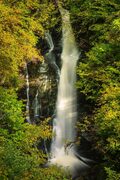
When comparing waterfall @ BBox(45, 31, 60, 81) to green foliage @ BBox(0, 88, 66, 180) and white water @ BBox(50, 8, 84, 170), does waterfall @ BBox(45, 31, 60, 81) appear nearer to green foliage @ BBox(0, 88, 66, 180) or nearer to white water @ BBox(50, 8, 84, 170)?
white water @ BBox(50, 8, 84, 170)

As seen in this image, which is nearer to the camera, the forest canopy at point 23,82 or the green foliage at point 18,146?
the green foliage at point 18,146

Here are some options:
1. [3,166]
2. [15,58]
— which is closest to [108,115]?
[15,58]

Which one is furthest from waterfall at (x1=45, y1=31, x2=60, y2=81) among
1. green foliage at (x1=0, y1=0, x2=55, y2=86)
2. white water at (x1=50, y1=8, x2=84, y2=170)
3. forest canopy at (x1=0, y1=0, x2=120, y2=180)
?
green foliage at (x1=0, y1=0, x2=55, y2=86)

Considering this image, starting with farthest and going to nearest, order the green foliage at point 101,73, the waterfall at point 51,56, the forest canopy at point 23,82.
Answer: the waterfall at point 51,56 → the green foliage at point 101,73 → the forest canopy at point 23,82

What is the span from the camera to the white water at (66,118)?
14.4 meters

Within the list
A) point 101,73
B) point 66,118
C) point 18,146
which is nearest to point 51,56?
point 66,118

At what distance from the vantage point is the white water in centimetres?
1435

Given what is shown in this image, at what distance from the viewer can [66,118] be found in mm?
15273

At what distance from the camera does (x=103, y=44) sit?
1435 cm

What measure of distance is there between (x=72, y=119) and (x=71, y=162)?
2009 millimetres

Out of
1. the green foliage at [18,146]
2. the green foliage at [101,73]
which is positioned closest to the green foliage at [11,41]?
the green foliage at [18,146]

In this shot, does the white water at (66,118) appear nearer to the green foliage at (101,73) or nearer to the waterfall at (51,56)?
the waterfall at (51,56)

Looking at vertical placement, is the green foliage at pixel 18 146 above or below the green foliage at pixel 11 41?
below

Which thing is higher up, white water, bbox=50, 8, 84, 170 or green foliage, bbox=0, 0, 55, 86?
green foliage, bbox=0, 0, 55, 86
